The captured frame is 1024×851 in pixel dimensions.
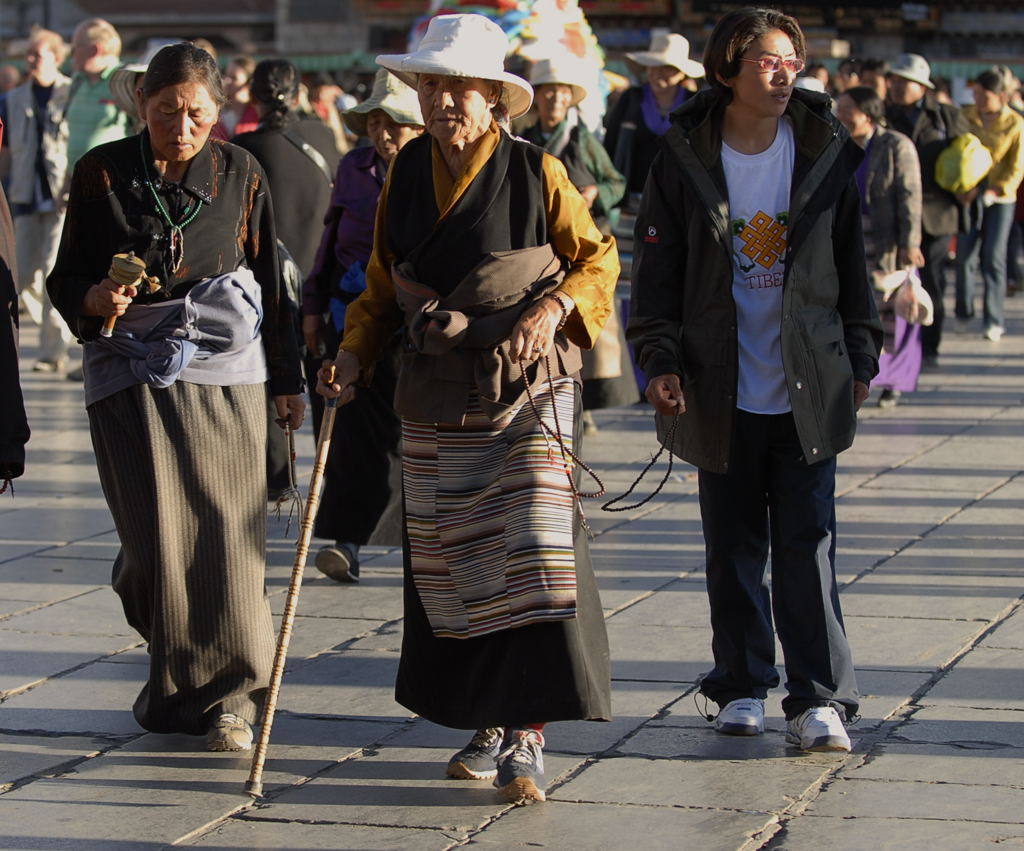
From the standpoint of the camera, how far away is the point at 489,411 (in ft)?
14.3

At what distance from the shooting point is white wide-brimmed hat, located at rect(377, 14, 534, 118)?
4.34 metres

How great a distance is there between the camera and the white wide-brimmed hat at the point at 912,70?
1192cm

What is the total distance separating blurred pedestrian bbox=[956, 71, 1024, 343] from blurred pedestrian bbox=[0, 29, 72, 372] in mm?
6568

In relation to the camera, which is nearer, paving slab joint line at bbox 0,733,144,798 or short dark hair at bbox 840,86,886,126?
paving slab joint line at bbox 0,733,144,798

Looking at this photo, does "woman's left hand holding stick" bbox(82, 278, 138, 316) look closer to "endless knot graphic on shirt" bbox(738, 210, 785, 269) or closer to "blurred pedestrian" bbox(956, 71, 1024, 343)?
"endless knot graphic on shirt" bbox(738, 210, 785, 269)

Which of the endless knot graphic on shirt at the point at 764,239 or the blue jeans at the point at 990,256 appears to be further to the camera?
the blue jeans at the point at 990,256

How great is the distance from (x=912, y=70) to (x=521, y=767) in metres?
8.76

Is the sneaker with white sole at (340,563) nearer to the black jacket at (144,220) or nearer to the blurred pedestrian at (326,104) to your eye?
the black jacket at (144,220)

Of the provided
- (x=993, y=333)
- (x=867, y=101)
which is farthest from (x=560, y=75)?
(x=993, y=333)

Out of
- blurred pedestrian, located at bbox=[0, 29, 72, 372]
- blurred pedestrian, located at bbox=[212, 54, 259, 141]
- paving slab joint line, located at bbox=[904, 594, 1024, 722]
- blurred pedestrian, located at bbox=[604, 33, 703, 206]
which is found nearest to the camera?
paving slab joint line, located at bbox=[904, 594, 1024, 722]

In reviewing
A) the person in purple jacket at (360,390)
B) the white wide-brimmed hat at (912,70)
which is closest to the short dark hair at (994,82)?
the white wide-brimmed hat at (912,70)

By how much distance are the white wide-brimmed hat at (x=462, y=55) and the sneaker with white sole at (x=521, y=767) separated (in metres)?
1.57

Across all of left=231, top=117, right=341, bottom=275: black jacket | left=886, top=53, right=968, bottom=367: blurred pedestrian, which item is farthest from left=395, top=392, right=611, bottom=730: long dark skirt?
left=886, top=53, right=968, bottom=367: blurred pedestrian

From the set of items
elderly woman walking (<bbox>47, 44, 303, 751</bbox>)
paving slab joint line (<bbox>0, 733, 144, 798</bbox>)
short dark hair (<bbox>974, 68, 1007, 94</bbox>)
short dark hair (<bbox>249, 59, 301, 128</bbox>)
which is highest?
short dark hair (<bbox>249, 59, 301, 128</bbox>)
